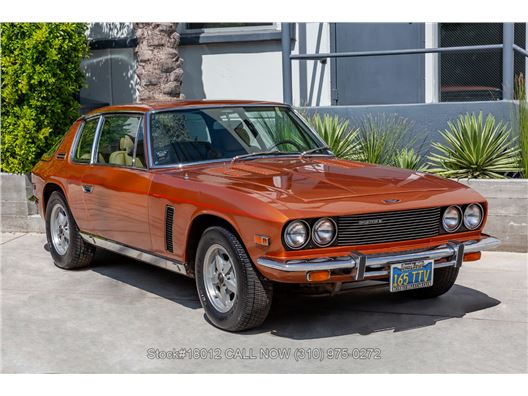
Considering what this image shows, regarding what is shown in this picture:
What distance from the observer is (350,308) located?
6.48 metres

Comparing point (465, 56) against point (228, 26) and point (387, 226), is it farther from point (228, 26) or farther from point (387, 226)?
point (387, 226)

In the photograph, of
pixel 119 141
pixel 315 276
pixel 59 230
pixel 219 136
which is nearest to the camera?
pixel 315 276

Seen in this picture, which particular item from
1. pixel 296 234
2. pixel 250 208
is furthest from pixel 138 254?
pixel 296 234

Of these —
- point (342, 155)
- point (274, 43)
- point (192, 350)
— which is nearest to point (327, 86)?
point (274, 43)

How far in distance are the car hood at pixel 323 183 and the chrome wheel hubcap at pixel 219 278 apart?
502 millimetres

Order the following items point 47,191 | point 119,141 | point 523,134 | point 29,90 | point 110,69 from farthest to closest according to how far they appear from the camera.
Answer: point 110,69
point 29,90
point 523,134
point 47,191
point 119,141

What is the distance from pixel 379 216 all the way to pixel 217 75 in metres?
7.14

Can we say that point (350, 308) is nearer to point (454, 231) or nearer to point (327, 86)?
point (454, 231)

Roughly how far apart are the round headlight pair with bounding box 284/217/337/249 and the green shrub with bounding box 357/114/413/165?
156 inches

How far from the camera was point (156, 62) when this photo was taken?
35.8 feet

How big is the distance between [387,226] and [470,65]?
22.0 ft

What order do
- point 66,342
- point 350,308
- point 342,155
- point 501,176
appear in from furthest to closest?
point 342,155 < point 501,176 < point 350,308 < point 66,342

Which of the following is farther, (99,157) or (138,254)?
(99,157)

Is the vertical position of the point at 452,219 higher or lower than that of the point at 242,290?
higher
